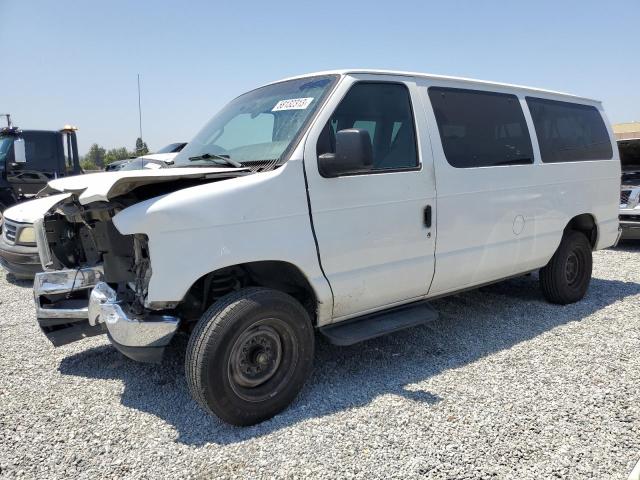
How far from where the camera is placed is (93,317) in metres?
3.05

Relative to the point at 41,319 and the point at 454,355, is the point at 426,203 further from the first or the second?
the point at 41,319

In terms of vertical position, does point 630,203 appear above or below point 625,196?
below

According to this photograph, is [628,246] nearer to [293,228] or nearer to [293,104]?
[293,104]

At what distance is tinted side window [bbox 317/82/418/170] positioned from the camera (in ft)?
11.2

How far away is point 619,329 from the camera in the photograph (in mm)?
4480

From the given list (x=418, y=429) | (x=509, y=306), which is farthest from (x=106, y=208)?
(x=509, y=306)

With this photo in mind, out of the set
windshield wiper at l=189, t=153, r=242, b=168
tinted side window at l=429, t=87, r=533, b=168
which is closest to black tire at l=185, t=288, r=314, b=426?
windshield wiper at l=189, t=153, r=242, b=168

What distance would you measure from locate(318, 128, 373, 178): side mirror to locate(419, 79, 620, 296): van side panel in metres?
0.91

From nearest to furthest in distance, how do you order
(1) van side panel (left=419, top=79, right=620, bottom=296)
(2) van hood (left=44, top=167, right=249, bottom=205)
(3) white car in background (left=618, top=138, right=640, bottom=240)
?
(2) van hood (left=44, top=167, right=249, bottom=205) < (1) van side panel (left=419, top=79, right=620, bottom=296) < (3) white car in background (left=618, top=138, right=640, bottom=240)

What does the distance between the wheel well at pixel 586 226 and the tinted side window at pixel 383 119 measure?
2.48m

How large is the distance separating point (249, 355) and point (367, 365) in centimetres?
116

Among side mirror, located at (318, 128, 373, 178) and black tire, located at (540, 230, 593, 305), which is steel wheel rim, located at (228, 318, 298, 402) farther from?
black tire, located at (540, 230, 593, 305)

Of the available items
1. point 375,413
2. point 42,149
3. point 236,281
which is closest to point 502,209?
point 375,413

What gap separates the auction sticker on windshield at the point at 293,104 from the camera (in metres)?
3.34
